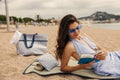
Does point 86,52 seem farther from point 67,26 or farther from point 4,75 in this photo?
point 4,75

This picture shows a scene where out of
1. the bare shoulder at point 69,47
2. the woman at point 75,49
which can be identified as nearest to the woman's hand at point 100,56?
the woman at point 75,49

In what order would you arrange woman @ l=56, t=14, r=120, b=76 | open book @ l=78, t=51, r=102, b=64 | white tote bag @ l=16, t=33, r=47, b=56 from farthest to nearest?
white tote bag @ l=16, t=33, r=47, b=56 < woman @ l=56, t=14, r=120, b=76 < open book @ l=78, t=51, r=102, b=64

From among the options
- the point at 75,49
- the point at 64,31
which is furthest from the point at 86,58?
the point at 64,31

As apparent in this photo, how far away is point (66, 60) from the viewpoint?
13.5 feet

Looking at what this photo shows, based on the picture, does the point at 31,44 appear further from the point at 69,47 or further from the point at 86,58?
the point at 86,58

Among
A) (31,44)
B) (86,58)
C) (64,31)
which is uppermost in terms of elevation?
(64,31)

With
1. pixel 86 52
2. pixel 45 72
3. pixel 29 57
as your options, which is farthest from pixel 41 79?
pixel 29 57

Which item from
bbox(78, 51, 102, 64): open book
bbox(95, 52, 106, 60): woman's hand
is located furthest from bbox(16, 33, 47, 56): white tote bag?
bbox(95, 52, 106, 60): woman's hand

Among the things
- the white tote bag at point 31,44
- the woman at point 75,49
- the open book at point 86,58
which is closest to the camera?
the open book at point 86,58

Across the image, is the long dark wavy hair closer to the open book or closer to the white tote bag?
the open book

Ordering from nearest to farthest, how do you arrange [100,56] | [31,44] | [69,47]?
[100,56] < [69,47] < [31,44]

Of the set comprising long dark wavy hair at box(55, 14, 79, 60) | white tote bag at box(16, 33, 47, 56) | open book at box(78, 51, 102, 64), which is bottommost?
white tote bag at box(16, 33, 47, 56)

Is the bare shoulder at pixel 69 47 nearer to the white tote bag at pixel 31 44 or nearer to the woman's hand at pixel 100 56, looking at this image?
the woman's hand at pixel 100 56

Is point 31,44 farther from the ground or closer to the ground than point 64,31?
closer to the ground
